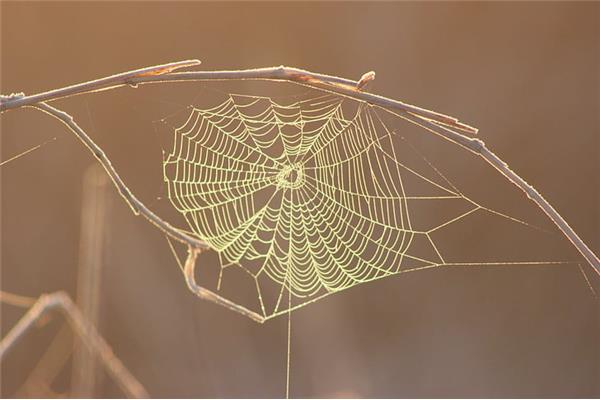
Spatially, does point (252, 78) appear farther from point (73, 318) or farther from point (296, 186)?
point (296, 186)

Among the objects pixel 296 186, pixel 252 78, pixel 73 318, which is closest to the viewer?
Answer: pixel 252 78

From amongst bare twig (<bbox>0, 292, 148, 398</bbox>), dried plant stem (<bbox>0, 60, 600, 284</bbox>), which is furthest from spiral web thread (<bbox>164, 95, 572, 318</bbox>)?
bare twig (<bbox>0, 292, 148, 398</bbox>)

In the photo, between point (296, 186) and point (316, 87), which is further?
point (296, 186)

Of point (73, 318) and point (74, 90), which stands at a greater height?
point (74, 90)

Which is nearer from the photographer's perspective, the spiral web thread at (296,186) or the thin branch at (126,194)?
the thin branch at (126,194)

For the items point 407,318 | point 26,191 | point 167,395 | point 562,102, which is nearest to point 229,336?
point 167,395

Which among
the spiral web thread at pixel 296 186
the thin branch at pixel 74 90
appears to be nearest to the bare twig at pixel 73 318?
the spiral web thread at pixel 296 186

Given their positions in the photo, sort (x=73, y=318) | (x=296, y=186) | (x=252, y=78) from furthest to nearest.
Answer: (x=296, y=186) < (x=73, y=318) < (x=252, y=78)

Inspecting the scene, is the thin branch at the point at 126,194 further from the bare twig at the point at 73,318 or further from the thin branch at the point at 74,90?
the bare twig at the point at 73,318

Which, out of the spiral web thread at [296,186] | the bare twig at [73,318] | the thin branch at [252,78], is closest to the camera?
the thin branch at [252,78]

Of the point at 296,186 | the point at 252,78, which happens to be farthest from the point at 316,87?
the point at 296,186

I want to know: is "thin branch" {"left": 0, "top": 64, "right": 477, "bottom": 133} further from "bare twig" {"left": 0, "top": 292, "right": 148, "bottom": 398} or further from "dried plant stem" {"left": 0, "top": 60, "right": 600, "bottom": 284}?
"bare twig" {"left": 0, "top": 292, "right": 148, "bottom": 398}

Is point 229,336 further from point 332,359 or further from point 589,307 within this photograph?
point 589,307
